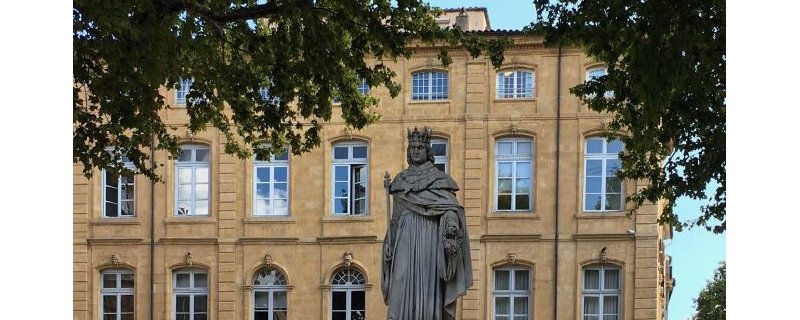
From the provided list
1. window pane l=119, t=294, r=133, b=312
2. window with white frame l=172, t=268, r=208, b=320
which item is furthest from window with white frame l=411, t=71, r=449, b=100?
window pane l=119, t=294, r=133, b=312

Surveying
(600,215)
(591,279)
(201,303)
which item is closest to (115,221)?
(201,303)

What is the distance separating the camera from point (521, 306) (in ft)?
125

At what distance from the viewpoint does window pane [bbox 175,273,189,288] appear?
130 feet

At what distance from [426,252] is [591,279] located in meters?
24.3

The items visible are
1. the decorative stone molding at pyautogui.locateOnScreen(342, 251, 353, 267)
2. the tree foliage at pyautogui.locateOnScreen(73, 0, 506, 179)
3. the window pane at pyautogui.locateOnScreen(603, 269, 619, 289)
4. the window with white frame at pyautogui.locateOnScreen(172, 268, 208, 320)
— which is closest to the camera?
the tree foliage at pyautogui.locateOnScreen(73, 0, 506, 179)

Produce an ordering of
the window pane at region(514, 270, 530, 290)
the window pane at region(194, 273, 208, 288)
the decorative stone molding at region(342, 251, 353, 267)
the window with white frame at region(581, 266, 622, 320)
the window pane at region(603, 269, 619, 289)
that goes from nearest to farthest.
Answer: the window with white frame at region(581, 266, 622, 320) < the window pane at region(603, 269, 619, 289) < the window pane at region(514, 270, 530, 290) < the decorative stone molding at region(342, 251, 353, 267) < the window pane at region(194, 273, 208, 288)

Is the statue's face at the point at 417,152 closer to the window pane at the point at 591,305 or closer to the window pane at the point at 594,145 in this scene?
the window pane at the point at 591,305

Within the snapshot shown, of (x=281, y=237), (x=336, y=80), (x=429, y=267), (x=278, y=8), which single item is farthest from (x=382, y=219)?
(x=429, y=267)

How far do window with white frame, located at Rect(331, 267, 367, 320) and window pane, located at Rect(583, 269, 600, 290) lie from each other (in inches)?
223

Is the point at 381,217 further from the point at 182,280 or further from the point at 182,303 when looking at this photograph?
the point at 182,303

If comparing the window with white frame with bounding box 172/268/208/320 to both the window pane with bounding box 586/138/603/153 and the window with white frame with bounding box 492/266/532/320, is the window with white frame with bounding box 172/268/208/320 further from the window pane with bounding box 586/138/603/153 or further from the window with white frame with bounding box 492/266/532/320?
the window pane with bounding box 586/138/603/153

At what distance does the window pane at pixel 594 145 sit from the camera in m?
38.2

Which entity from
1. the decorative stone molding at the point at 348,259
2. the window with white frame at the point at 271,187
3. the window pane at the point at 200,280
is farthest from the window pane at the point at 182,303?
the decorative stone molding at the point at 348,259

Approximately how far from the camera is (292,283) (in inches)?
1532
